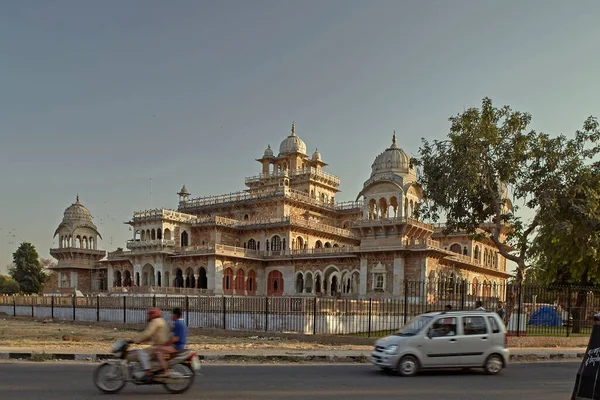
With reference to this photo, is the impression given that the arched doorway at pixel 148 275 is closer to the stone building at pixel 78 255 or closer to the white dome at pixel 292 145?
the stone building at pixel 78 255

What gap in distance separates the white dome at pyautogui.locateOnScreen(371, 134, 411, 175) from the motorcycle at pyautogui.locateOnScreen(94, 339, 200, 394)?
1564 inches

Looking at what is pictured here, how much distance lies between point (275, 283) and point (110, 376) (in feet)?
158

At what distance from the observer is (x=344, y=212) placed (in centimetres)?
6512

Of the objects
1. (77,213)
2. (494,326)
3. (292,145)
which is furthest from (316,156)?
(494,326)

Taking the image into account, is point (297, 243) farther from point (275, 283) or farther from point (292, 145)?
point (292, 145)

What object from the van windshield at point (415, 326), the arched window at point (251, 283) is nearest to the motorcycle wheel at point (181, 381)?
the van windshield at point (415, 326)

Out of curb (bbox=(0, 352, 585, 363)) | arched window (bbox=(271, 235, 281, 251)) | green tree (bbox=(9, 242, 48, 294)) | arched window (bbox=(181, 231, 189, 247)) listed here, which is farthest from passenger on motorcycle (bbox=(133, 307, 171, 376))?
green tree (bbox=(9, 242, 48, 294))

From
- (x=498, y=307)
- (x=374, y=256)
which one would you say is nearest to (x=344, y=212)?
(x=374, y=256)

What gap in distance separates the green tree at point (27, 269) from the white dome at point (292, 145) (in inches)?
1378

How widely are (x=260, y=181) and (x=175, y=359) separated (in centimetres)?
5769

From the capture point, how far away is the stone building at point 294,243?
47.5 meters

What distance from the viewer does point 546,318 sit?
85.3 ft

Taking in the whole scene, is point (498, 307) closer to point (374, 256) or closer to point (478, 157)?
point (478, 157)

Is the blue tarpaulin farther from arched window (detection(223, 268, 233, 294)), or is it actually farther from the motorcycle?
arched window (detection(223, 268, 233, 294))
